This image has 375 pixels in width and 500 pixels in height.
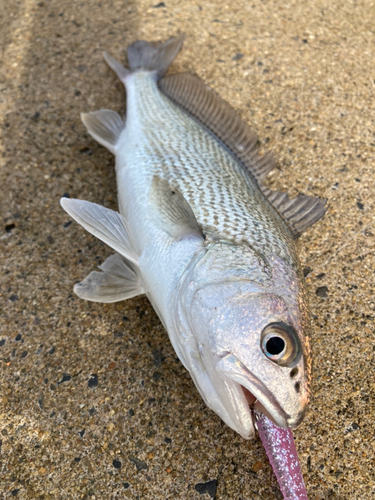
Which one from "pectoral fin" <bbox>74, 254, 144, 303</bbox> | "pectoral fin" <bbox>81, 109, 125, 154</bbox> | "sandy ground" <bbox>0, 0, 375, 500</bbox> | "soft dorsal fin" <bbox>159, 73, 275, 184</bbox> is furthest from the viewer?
"pectoral fin" <bbox>81, 109, 125, 154</bbox>

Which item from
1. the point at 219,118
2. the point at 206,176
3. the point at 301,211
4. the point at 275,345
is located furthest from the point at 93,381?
the point at 219,118

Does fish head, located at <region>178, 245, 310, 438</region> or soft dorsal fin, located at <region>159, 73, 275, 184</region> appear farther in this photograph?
soft dorsal fin, located at <region>159, 73, 275, 184</region>

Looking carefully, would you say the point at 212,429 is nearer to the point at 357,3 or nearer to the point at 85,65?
the point at 85,65

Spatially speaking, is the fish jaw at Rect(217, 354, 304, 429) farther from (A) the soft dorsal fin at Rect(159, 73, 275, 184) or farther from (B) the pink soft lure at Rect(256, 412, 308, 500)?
(A) the soft dorsal fin at Rect(159, 73, 275, 184)

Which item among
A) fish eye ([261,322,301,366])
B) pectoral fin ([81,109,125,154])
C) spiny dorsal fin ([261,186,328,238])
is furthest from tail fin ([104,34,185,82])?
fish eye ([261,322,301,366])

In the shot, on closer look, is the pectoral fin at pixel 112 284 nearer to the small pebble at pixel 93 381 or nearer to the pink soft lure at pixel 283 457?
the small pebble at pixel 93 381

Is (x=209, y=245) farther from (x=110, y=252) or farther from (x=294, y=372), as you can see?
(x=110, y=252)

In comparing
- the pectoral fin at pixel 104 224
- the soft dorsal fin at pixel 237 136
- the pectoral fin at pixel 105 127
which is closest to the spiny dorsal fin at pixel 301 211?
the soft dorsal fin at pixel 237 136

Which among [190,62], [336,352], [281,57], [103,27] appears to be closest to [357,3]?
[281,57]
